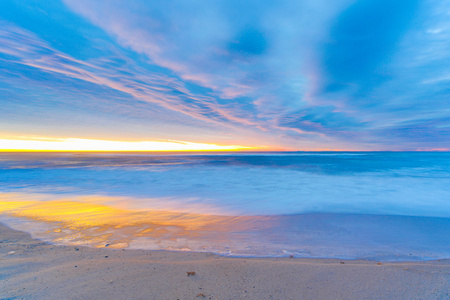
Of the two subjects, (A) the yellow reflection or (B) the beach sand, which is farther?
(A) the yellow reflection

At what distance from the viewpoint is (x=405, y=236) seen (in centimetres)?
496

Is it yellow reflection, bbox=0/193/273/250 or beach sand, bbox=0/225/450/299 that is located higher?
beach sand, bbox=0/225/450/299

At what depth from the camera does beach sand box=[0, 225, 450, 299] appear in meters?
2.54

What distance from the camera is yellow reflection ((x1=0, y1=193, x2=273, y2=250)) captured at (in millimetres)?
4430

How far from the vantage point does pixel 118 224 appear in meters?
5.51

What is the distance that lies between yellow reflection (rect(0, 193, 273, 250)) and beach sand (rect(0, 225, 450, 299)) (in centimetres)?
80

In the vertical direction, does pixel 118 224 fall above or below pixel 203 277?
below

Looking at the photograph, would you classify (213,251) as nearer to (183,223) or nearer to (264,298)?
(264,298)

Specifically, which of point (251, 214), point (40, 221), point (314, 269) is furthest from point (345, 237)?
point (40, 221)

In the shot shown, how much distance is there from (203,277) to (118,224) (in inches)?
145

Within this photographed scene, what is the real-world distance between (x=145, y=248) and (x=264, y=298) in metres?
2.45

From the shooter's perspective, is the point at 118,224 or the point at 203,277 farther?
the point at 118,224

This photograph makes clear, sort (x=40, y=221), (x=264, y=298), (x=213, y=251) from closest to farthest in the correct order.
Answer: (x=264, y=298), (x=213, y=251), (x=40, y=221)

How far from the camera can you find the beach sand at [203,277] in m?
2.54
